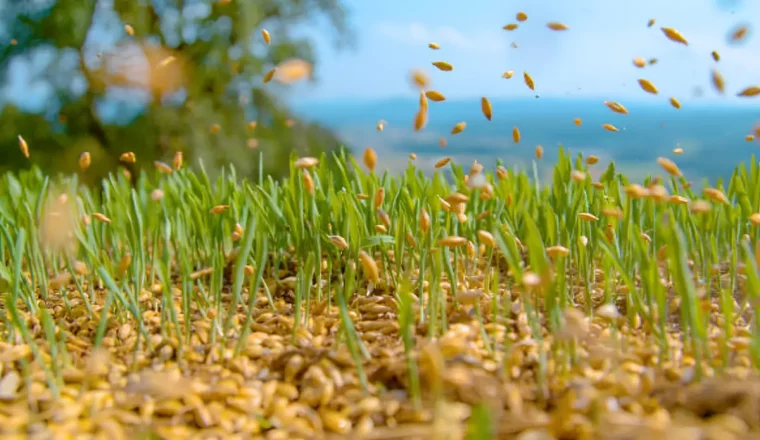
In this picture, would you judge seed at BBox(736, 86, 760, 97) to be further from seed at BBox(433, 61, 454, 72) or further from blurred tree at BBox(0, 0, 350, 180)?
blurred tree at BBox(0, 0, 350, 180)

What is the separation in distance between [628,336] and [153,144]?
3592 millimetres

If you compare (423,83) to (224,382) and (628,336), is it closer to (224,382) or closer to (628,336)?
(628,336)

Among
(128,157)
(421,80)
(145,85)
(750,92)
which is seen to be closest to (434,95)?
(421,80)

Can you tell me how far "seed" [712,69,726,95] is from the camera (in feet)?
4.98

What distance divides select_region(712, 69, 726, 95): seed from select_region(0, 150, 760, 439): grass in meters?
0.34

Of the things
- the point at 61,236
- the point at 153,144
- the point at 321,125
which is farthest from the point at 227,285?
the point at 321,125

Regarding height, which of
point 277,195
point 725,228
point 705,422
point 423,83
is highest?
point 423,83

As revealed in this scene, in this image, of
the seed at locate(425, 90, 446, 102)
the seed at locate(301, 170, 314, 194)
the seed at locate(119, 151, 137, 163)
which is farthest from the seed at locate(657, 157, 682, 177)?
the seed at locate(119, 151, 137, 163)

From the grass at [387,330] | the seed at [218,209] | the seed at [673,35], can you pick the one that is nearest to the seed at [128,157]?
the grass at [387,330]

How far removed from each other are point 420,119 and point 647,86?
2.06 feet

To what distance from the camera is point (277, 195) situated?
6.60ft

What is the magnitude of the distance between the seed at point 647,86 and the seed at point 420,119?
59 centimetres

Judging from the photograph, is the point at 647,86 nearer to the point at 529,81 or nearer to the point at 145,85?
the point at 529,81

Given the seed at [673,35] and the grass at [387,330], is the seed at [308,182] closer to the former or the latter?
the grass at [387,330]
